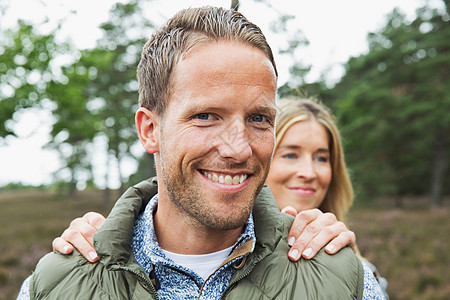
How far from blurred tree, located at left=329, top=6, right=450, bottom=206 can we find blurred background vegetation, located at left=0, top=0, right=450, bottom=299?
61 millimetres

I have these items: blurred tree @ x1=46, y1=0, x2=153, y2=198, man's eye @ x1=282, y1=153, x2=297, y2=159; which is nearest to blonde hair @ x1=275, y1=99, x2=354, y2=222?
man's eye @ x1=282, y1=153, x2=297, y2=159

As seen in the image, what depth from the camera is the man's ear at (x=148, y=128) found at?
6.66 feet

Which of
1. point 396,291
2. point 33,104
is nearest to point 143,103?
point 396,291

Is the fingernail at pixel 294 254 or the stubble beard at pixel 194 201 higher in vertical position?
the stubble beard at pixel 194 201

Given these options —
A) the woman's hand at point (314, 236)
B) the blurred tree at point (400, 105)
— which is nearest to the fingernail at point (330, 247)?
the woman's hand at point (314, 236)

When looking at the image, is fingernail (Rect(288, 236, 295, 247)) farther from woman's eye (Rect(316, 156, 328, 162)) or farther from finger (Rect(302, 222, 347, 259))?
woman's eye (Rect(316, 156, 328, 162))

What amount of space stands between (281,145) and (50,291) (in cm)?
204

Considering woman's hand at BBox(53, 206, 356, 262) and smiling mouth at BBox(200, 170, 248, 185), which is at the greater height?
smiling mouth at BBox(200, 170, 248, 185)

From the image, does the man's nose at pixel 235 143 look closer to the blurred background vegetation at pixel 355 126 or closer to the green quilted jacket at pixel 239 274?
the green quilted jacket at pixel 239 274

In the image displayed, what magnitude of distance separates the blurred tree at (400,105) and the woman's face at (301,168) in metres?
16.6

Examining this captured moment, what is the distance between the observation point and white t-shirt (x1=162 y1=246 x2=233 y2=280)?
196 centimetres

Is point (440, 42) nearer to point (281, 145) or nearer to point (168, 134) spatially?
point (281, 145)

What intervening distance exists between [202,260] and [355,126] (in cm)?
2082

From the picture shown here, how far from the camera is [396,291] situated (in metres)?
9.05
